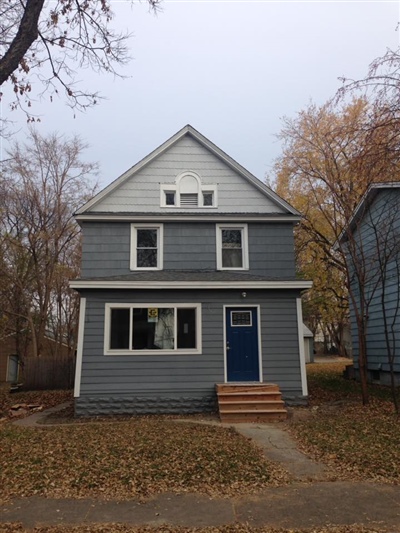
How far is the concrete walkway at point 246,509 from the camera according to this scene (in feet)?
15.4

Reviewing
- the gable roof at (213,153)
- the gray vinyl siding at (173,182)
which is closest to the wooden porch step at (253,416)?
the gable roof at (213,153)

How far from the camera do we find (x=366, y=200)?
1308 cm

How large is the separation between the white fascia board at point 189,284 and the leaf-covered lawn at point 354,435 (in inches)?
138

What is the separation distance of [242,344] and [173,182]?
18.2 ft

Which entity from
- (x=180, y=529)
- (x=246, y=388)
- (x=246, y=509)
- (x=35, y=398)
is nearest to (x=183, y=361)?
(x=246, y=388)

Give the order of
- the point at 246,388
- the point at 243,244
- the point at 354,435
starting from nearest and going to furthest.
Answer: the point at 354,435
the point at 246,388
the point at 243,244

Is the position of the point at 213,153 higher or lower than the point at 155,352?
higher

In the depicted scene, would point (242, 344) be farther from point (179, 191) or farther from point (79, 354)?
point (179, 191)

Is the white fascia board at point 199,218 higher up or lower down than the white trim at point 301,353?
higher up

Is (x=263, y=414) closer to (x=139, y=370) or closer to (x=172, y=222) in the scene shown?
(x=139, y=370)

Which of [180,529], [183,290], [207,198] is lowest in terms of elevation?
[180,529]

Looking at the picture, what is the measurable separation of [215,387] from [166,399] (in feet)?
4.58

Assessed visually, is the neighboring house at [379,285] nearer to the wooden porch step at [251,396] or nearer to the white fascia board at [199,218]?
the white fascia board at [199,218]

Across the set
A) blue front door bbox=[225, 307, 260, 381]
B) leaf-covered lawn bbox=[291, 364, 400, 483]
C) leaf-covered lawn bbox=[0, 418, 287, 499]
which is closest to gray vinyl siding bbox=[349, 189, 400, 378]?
leaf-covered lawn bbox=[291, 364, 400, 483]
